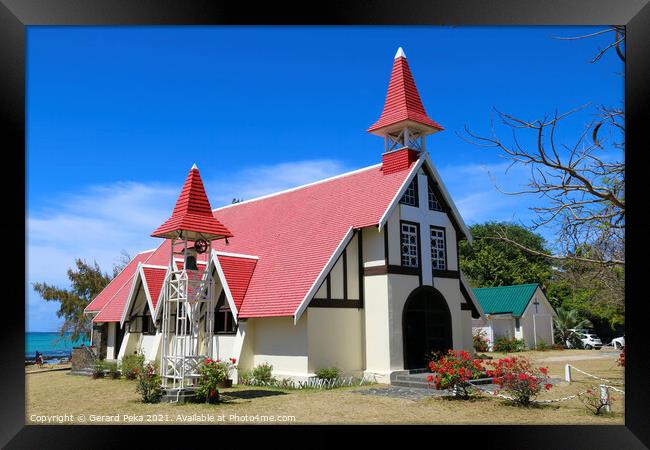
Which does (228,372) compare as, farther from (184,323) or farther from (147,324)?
(147,324)

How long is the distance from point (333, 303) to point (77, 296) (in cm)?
1503

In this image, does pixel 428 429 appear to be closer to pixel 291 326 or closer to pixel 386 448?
pixel 386 448

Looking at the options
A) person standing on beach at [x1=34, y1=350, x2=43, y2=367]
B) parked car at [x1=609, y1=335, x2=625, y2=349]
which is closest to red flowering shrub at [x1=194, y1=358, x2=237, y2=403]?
person standing on beach at [x1=34, y1=350, x2=43, y2=367]

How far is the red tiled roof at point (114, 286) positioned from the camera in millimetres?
24016

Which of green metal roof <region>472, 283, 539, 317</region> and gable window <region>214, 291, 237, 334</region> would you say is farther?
green metal roof <region>472, 283, 539, 317</region>

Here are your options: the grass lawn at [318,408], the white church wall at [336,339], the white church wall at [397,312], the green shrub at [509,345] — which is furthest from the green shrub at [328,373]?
the green shrub at [509,345]

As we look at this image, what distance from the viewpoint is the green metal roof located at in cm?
2873

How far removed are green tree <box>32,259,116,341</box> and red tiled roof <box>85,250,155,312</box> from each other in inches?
34.4

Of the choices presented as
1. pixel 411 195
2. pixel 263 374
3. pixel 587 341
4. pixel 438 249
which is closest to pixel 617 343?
pixel 587 341

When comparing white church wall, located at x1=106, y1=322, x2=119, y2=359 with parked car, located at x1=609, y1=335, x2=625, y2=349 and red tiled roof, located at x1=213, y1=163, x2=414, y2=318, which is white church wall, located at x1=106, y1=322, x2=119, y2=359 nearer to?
red tiled roof, located at x1=213, y1=163, x2=414, y2=318

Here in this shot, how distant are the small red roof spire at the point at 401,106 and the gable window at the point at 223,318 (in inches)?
268

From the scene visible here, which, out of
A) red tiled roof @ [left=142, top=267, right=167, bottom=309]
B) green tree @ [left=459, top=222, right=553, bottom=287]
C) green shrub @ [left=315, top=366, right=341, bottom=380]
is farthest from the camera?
green tree @ [left=459, top=222, right=553, bottom=287]
